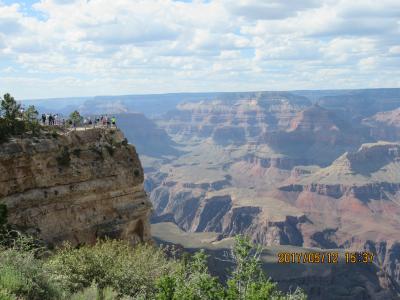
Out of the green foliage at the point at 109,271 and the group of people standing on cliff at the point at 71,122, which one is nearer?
the green foliage at the point at 109,271

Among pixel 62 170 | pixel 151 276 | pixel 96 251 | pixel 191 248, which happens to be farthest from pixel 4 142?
pixel 191 248

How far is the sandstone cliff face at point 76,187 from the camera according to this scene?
40.9 metres

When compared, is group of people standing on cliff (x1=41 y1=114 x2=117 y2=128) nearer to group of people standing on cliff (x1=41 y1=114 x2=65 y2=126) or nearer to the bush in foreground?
group of people standing on cliff (x1=41 y1=114 x2=65 y2=126)

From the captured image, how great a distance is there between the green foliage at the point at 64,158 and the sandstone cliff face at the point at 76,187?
0.08 meters

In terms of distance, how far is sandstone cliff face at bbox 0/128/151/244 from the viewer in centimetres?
4094

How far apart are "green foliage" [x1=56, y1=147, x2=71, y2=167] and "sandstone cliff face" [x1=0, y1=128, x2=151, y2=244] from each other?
84mm

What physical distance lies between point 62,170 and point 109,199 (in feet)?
18.2

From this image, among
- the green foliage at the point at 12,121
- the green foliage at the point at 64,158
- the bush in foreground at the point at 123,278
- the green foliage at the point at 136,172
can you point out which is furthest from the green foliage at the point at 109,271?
the green foliage at the point at 136,172

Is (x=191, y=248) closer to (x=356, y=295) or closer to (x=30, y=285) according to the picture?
(x=356, y=295)

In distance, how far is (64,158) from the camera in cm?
4419

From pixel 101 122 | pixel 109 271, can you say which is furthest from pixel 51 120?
pixel 109 271

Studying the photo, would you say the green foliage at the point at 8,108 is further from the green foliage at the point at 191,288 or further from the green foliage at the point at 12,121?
the green foliage at the point at 191,288

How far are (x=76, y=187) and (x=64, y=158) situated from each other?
8.95 feet

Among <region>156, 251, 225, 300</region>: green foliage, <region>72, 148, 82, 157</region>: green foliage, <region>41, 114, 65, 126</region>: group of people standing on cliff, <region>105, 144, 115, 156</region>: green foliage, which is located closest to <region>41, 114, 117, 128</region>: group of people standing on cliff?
<region>41, 114, 65, 126</region>: group of people standing on cliff
